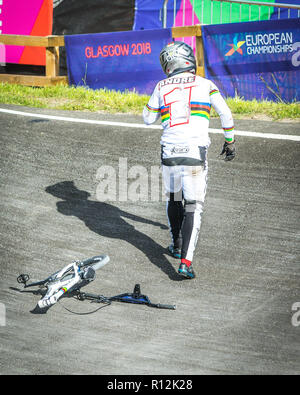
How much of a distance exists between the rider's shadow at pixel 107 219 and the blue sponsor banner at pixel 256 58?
189 inches

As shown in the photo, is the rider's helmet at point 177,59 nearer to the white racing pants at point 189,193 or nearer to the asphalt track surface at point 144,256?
the white racing pants at point 189,193

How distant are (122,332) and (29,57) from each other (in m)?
11.5

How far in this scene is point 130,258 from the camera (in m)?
6.51

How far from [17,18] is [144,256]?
11.0m

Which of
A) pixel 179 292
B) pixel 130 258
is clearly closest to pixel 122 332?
pixel 179 292

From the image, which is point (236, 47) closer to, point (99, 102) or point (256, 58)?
point (256, 58)

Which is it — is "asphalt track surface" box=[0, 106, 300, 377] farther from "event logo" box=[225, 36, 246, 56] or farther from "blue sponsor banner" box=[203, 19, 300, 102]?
"event logo" box=[225, 36, 246, 56]

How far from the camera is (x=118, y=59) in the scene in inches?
492

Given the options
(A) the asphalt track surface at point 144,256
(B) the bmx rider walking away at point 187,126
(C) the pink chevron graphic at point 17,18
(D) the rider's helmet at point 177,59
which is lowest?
(A) the asphalt track surface at point 144,256

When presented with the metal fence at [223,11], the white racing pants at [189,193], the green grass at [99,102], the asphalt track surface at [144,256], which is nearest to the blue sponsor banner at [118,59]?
the green grass at [99,102]

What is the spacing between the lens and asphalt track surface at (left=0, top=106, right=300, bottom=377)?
4.66 metres

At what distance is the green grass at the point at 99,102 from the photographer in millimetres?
10625

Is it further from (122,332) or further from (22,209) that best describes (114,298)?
(22,209)

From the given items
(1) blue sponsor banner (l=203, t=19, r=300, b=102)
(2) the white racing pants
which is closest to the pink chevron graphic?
(1) blue sponsor banner (l=203, t=19, r=300, b=102)
